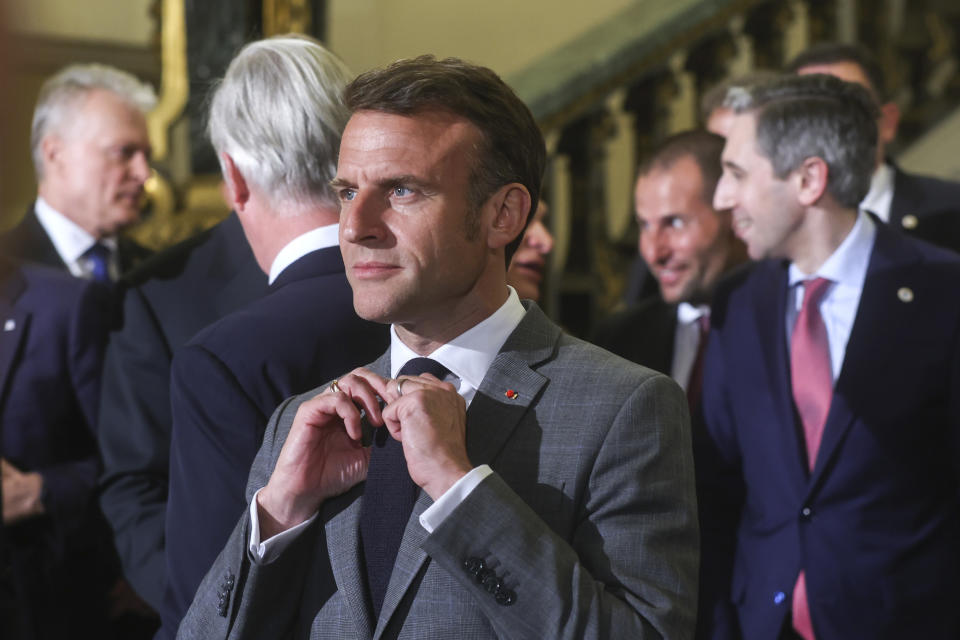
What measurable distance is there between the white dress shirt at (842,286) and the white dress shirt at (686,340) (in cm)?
57

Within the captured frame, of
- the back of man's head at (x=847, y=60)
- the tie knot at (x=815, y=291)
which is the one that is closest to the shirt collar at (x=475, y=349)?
the tie knot at (x=815, y=291)

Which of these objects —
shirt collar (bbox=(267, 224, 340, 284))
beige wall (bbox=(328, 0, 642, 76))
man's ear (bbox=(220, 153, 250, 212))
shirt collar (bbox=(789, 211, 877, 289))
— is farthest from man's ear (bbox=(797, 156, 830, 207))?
beige wall (bbox=(328, 0, 642, 76))

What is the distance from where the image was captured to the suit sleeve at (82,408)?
115 inches

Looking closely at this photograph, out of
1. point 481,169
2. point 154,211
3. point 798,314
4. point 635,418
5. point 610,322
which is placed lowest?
point 154,211

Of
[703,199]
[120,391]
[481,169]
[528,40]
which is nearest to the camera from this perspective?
[481,169]

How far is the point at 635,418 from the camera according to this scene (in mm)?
1511

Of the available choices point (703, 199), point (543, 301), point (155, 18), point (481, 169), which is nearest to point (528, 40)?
point (155, 18)

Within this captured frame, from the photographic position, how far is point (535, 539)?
1.41 meters

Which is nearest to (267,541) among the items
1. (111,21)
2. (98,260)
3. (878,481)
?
(878,481)

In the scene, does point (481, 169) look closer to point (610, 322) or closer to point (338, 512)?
point (338, 512)

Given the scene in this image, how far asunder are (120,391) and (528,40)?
603 cm

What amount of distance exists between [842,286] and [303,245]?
138cm

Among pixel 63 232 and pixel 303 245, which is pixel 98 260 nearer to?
pixel 63 232

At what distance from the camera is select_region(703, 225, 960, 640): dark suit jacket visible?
258 cm
